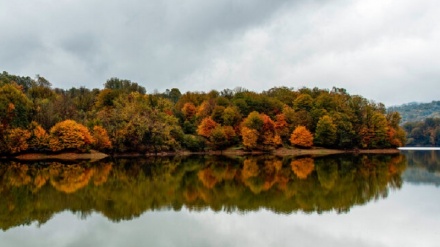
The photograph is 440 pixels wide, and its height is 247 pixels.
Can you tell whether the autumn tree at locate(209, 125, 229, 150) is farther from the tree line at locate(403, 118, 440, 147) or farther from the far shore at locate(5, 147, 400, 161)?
the tree line at locate(403, 118, 440, 147)

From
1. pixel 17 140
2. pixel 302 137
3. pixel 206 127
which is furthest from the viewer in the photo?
pixel 206 127

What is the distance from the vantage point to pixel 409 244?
17.8 meters

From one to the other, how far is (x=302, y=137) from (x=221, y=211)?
237 feet

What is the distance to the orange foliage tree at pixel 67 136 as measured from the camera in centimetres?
7419

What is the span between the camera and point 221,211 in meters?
24.7

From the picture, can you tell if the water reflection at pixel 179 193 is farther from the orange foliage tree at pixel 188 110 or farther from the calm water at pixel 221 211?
the orange foliage tree at pixel 188 110

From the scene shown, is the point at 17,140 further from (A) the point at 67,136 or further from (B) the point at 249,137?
(B) the point at 249,137

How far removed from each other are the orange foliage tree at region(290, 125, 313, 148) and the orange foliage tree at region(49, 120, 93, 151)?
44352 mm

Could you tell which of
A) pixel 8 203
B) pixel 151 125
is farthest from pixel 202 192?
pixel 151 125

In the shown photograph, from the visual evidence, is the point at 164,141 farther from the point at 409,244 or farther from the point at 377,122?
the point at 409,244

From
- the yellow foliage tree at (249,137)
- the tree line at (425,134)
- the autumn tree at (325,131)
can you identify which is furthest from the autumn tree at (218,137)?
the tree line at (425,134)

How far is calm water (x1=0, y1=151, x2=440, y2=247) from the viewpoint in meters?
18.7

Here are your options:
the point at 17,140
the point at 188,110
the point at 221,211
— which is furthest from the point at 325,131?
the point at 221,211

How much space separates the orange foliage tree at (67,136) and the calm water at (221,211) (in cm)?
3445
